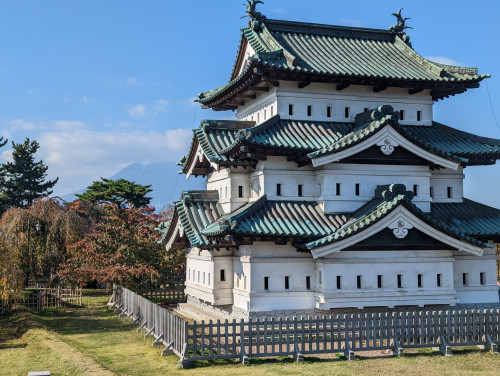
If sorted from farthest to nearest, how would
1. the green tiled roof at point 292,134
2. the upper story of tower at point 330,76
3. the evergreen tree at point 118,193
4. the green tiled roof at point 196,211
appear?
the evergreen tree at point 118,193 → the green tiled roof at point 196,211 → the upper story of tower at point 330,76 → the green tiled roof at point 292,134

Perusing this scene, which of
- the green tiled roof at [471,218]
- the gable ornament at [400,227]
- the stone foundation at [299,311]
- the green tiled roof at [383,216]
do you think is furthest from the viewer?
the green tiled roof at [471,218]

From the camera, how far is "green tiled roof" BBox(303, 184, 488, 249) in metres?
21.8

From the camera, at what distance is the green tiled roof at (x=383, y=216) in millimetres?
21812

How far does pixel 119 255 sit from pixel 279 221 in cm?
1418

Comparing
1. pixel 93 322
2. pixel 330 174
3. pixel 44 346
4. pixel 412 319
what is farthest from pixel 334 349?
pixel 93 322

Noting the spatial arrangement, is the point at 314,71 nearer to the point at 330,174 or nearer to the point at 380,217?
the point at 330,174

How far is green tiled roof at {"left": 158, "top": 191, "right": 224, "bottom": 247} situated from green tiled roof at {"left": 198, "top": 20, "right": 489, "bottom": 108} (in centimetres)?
510

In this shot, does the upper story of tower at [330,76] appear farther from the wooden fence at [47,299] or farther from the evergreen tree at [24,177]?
the evergreen tree at [24,177]

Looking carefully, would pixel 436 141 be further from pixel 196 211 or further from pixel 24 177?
pixel 24 177

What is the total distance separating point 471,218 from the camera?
25.6 m

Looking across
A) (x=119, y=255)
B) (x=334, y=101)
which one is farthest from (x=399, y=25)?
(x=119, y=255)

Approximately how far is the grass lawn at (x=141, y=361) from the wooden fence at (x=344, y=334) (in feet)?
1.15

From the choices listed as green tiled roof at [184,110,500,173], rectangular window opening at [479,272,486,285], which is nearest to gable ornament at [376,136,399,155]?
green tiled roof at [184,110,500,173]

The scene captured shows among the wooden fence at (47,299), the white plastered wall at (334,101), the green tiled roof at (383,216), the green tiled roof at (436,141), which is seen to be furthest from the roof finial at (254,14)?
the wooden fence at (47,299)
